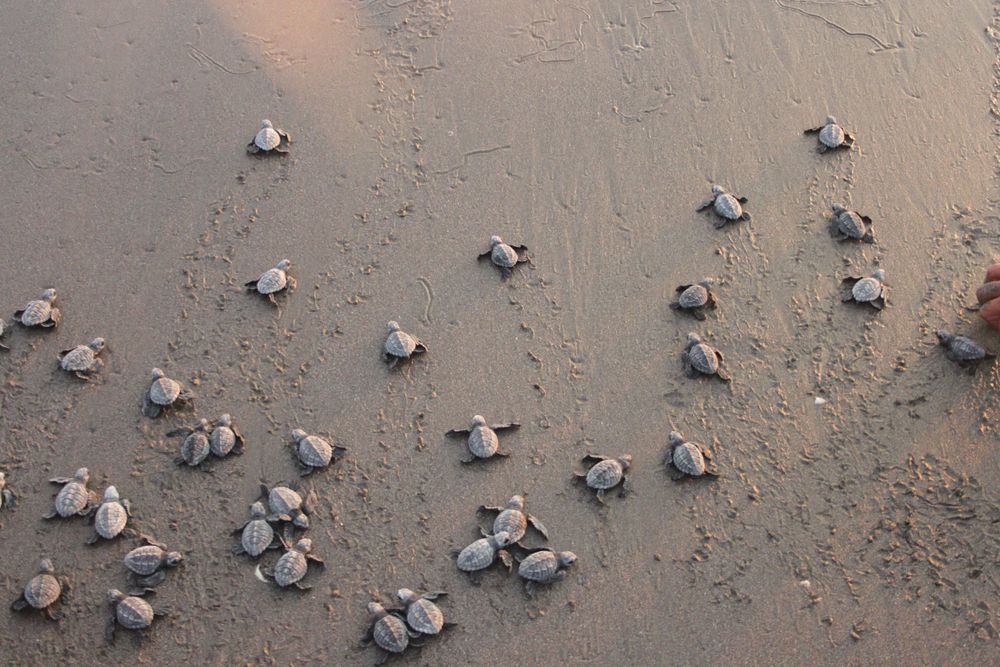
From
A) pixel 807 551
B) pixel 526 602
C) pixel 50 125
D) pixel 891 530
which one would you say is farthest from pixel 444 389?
pixel 50 125

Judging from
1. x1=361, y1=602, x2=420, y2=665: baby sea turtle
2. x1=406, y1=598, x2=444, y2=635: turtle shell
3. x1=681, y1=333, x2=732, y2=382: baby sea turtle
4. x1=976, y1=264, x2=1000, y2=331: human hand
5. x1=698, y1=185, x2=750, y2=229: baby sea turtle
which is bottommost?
x1=361, y1=602, x2=420, y2=665: baby sea turtle

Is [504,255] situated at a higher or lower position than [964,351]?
lower

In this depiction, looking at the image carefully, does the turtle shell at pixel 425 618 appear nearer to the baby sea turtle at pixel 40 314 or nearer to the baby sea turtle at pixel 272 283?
the baby sea turtle at pixel 272 283

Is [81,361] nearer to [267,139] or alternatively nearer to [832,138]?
[267,139]

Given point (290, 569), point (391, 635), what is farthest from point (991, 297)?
point (290, 569)

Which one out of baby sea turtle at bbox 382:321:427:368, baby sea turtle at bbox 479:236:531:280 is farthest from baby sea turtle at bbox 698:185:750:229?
baby sea turtle at bbox 382:321:427:368

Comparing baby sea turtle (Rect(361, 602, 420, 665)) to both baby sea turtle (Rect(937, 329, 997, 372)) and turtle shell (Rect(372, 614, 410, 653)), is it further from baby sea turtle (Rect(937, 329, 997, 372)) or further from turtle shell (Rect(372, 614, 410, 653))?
baby sea turtle (Rect(937, 329, 997, 372))

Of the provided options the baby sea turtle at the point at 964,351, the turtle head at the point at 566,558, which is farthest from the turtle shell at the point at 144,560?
the baby sea turtle at the point at 964,351
